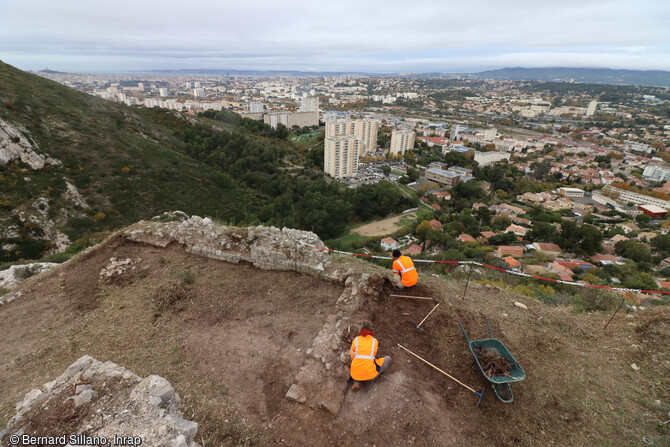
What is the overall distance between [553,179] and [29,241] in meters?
79.8

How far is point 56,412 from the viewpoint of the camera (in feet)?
13.4

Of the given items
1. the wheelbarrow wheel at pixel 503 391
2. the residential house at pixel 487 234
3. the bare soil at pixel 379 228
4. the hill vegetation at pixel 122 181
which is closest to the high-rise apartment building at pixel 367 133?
the hill vegetation at pixel 122 181

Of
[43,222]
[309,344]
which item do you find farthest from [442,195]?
[43,222]

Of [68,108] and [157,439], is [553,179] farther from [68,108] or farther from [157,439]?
[68,108]

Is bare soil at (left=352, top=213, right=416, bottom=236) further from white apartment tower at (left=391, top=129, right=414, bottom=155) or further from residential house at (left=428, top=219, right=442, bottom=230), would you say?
white apartment tower at (left=391, top=129, right=414, bottom=155)

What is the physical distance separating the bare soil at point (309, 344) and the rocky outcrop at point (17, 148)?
65.6 feet

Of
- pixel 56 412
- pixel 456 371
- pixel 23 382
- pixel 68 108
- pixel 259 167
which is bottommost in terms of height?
pixel 259 167

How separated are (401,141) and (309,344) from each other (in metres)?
74.5

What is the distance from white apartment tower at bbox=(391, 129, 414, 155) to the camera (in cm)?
7356

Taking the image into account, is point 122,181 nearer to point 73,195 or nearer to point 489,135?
point 73,195

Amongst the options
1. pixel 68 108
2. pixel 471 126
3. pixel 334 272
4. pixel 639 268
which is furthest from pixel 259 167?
pixel 471 126

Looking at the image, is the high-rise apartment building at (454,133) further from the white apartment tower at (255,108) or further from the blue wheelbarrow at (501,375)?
the blue wheelbarrow at (501,375)

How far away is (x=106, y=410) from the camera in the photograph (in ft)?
13.6

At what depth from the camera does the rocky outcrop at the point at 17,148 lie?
20.9 meters
